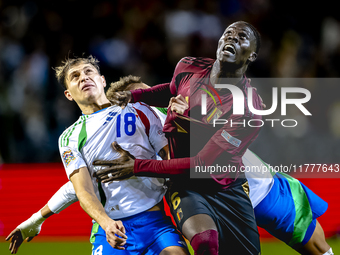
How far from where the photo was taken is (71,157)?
3.01 meters

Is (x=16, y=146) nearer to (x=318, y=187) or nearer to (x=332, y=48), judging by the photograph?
(x=318, y=187)

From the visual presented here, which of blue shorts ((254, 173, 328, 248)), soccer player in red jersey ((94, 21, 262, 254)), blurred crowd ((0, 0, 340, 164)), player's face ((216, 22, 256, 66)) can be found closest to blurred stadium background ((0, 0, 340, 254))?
blurred crowd ((0, 0, 340, 164))

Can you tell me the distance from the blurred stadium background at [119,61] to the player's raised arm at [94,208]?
6.11 feet

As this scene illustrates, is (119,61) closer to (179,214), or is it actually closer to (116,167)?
(116,167)

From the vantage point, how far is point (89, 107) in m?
3.22

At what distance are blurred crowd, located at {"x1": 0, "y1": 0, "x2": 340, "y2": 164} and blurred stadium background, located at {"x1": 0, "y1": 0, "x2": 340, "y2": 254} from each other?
0.05 feet

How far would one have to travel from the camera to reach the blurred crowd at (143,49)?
216 inches

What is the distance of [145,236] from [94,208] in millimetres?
430

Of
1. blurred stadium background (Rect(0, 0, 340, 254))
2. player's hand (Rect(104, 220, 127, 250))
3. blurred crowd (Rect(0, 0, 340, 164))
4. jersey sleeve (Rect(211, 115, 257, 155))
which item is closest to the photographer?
player's hand (Rect(104, 220, 127, 250))

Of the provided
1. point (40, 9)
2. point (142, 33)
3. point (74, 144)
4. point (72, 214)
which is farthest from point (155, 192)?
point (40, 9)

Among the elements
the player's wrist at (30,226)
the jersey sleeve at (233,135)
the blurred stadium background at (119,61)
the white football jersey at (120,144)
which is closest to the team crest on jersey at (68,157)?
the white football jersey at (120,144)

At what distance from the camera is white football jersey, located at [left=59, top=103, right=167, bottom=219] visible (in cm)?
301

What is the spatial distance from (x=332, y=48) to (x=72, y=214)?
487 cm

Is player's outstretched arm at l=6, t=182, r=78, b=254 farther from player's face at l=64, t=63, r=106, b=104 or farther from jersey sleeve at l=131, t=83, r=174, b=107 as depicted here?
jersey sleeve at l=131, t=83, r=174, b=107
